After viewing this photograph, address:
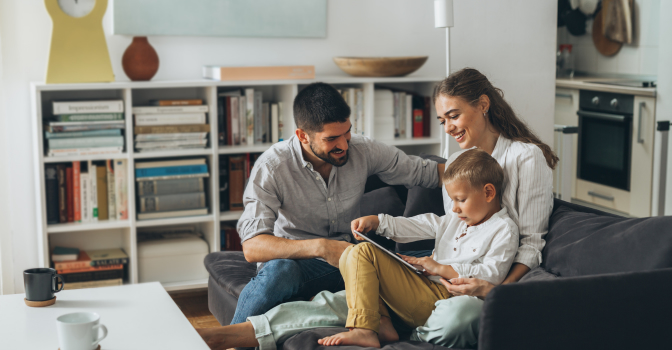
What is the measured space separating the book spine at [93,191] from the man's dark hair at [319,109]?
132cm

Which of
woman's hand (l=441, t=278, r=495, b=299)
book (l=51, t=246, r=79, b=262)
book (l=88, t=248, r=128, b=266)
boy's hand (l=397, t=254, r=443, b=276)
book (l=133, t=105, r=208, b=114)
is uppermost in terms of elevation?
book (l=133, t=105, r=208, b=114)

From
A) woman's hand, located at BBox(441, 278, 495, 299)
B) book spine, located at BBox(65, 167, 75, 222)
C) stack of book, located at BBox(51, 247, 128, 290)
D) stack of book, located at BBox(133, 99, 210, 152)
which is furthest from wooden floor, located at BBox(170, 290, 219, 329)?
woman's hand, located at BBox(441, 278, 495, 299)

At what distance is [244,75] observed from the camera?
3.13 m

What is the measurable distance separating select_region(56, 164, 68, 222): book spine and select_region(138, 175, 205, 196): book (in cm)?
33

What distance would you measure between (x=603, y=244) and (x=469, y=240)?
373 mm

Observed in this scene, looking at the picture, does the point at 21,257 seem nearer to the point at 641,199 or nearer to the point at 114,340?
the point at 114,340

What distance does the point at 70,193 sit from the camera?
3.04 m

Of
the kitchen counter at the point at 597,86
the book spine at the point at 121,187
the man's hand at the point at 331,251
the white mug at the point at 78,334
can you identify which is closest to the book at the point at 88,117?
the book spine at the point at 121,187

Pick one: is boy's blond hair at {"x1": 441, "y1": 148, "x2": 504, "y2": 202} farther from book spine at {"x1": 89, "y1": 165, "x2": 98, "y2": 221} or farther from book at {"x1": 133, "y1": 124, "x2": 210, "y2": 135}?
book spine at {"x1": 89, "y1": 165, "x2": 98, "y2": 221}

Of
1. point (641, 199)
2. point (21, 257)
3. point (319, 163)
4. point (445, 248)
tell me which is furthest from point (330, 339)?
point (641, 199)

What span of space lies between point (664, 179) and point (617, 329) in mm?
2585

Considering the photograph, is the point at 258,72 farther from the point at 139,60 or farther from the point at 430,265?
the point at 430,265

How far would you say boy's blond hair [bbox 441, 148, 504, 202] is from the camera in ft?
6.09

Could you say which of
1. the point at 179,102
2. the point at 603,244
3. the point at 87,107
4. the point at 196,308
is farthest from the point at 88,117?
the point at 603,244
